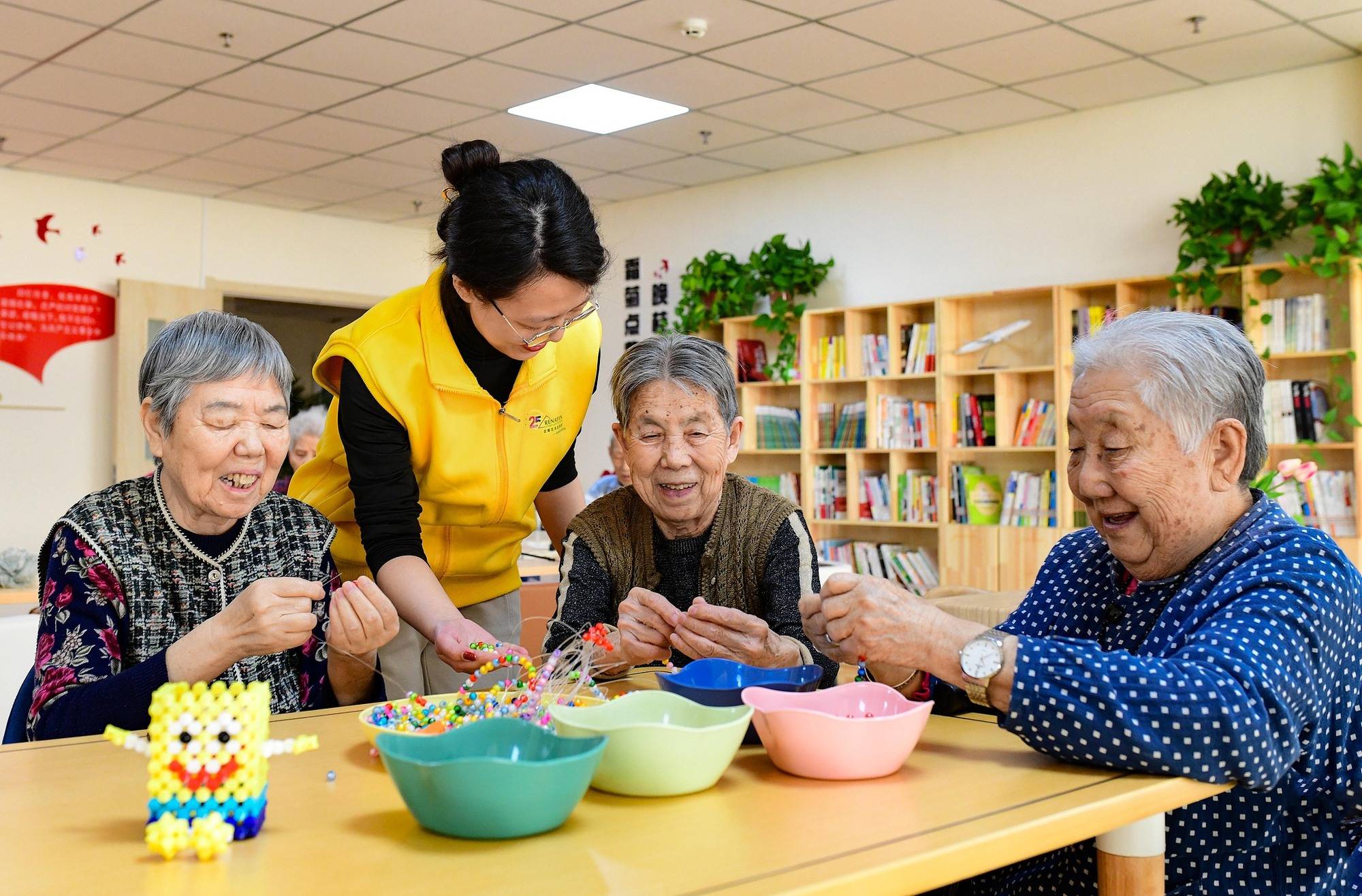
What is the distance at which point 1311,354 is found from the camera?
5.37 meters

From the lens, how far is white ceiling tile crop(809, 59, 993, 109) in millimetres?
5609

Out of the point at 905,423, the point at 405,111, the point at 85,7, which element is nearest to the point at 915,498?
the point at 905,423

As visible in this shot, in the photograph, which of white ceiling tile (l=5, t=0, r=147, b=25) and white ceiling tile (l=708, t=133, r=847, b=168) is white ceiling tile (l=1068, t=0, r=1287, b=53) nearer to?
white ceiling tile (l=708, t=133, r=847, b=168)

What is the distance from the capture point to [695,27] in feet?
16.6

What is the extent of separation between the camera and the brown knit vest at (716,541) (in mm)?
2232

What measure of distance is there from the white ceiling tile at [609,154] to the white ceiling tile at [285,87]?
1.38 metres

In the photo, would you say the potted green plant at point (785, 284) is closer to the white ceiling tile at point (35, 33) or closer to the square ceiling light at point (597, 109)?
the square ceiling light at point (597, 109)

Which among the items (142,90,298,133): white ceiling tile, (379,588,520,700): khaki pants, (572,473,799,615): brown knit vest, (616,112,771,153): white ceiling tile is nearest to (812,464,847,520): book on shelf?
(616,112,771,153): white ceiling tile

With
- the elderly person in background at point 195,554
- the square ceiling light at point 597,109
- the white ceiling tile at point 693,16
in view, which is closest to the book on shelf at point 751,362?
the square ceiling light at point 597,109

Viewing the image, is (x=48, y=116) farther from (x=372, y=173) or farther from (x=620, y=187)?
(x=620, y=187)

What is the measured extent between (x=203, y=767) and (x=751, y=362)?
6.48m

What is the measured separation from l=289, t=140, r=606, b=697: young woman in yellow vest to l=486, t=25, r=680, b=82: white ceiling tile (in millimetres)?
2995

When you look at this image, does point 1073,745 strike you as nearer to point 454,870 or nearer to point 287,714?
point 454,870

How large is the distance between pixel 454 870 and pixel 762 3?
4.33 m
